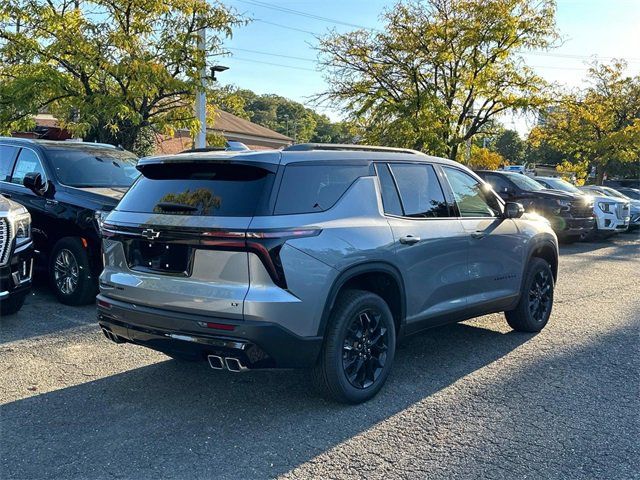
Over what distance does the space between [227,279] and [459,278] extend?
228cm

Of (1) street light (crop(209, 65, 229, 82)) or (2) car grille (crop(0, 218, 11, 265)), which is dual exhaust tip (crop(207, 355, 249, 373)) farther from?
(1) street light (crop(209, 65, 229, 82))

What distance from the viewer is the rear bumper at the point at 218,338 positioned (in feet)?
11.6

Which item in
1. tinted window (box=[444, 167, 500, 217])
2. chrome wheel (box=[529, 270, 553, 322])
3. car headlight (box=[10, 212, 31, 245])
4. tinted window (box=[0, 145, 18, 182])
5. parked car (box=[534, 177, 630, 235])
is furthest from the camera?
parked car (box=[534, 177, 630, 235])

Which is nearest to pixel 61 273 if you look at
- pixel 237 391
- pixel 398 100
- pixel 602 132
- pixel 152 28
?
pixel 237 391

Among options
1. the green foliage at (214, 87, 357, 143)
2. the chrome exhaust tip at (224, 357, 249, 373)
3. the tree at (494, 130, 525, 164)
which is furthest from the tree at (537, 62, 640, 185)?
the tree at (494, 130, 525, 164)

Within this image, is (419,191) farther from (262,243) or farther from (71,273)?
(71,273)

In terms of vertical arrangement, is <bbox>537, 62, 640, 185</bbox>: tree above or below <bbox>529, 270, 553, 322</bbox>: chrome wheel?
above

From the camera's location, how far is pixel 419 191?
486 cm

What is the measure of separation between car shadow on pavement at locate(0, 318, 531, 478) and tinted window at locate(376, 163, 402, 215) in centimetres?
140

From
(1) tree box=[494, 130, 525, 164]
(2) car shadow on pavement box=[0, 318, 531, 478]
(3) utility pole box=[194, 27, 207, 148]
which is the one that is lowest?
(2) car shadow on pavement box=[0, 318, 531, 478]

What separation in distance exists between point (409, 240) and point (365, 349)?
0.90m

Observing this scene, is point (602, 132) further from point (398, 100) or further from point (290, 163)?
point (290, 163)

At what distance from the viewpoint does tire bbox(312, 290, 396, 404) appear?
3.93m

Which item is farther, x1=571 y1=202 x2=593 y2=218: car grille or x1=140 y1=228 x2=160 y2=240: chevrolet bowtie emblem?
x1=571 y1=202 x2=593 y2=218: car grille
